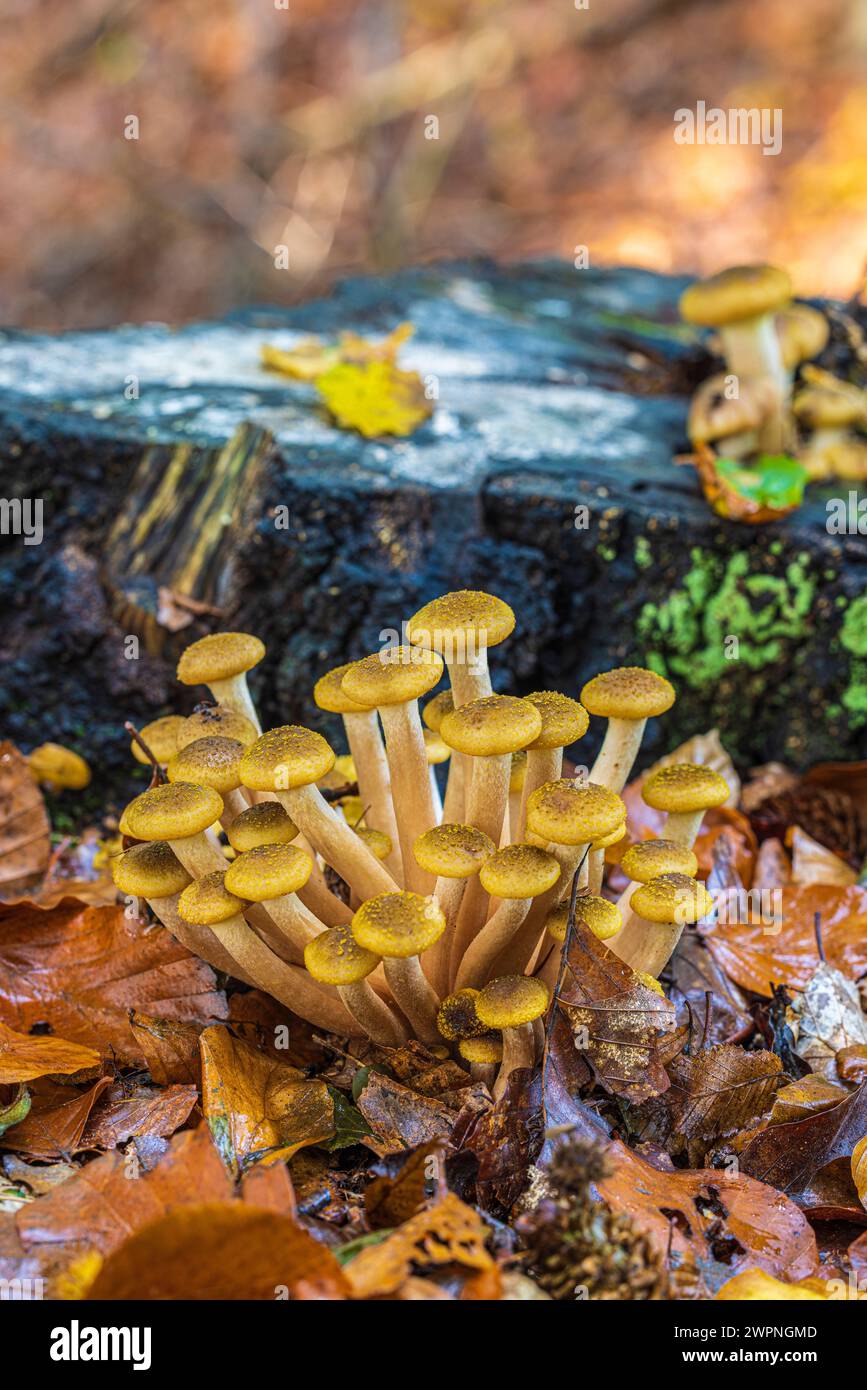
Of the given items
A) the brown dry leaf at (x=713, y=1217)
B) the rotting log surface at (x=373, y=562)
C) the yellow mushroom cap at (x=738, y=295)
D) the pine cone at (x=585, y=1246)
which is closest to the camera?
the pine cone at (x=585, y=1246)

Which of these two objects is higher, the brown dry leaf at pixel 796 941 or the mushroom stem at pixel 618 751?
the mushroom stem at pixel 618 751

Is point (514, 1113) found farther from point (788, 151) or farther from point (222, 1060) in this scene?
point (788, 151)

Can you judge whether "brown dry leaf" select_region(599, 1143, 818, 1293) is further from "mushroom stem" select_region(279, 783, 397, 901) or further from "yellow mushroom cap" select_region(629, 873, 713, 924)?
"mushroom stem" select_region(279, 783, 397, 901)

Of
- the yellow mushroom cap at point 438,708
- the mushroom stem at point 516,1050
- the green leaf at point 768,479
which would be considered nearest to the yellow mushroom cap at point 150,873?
the yellow mushroom cap at point 438,708

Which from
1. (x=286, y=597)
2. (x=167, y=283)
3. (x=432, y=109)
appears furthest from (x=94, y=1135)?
(x=432, y=109)

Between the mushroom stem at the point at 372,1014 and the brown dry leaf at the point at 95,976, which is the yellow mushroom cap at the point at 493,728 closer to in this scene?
the mushroom stem at the point at 372,1014

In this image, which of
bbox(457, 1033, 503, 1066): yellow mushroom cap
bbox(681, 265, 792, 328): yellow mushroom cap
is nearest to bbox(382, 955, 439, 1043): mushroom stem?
bbox(457, 1033, 503, 1066): yellow mushroom cap

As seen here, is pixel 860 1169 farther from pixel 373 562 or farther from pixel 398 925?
pixel 373 562
